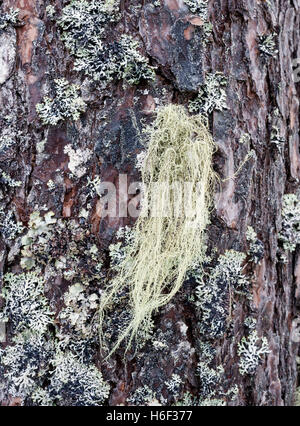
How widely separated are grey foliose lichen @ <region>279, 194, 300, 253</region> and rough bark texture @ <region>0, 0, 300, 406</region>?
0.43ft

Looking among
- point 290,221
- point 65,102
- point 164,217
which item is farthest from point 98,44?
point 290,221

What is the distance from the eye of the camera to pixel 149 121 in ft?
4.50

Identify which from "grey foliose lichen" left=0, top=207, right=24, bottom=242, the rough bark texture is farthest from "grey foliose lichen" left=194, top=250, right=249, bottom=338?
"grey foliose lichen" left=0, top=207, right=24, bottom=242

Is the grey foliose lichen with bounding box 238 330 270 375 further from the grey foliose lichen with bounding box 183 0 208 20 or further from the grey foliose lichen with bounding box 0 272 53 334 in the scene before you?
the grey foliose lichen with bounding box 183 0 208 20

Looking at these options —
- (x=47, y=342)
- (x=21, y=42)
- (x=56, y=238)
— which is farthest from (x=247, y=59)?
(x=47, y=342)

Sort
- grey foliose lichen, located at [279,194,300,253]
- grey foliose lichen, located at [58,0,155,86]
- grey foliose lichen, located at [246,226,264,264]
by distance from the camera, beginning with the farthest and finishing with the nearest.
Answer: grey foliose lichen, located at [279,194,300,253]
grey foliose lichen, located at [246,226,264,264]
grey foliose lichen, located at [58,0,155,86]

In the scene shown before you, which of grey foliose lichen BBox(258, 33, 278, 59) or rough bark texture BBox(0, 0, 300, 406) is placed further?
grey foliose lichen BBox(258, 33, 278, 59)

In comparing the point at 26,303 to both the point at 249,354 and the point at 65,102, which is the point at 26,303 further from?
the point at 249,354

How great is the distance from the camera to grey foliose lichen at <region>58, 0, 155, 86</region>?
1.35 meters

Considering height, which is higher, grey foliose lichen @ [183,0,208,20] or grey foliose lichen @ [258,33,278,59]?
grey foliose lichen @ [183,0,208,20]

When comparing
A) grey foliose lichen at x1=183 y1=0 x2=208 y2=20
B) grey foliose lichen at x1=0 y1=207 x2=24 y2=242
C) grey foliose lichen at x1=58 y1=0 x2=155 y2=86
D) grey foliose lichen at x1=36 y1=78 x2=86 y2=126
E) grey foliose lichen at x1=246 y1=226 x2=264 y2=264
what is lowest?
grey foliose lichen at x1=246 y1=226 x2=264 y2=264

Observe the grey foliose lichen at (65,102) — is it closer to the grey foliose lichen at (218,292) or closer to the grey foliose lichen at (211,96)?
the grey foliose lichen at (211,96)

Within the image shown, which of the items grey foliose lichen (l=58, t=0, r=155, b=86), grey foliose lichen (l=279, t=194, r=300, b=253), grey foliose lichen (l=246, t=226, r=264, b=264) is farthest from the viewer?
grey foliose lichen (l=279, t=194, r=300, b=253)

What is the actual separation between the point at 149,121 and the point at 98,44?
28cm
